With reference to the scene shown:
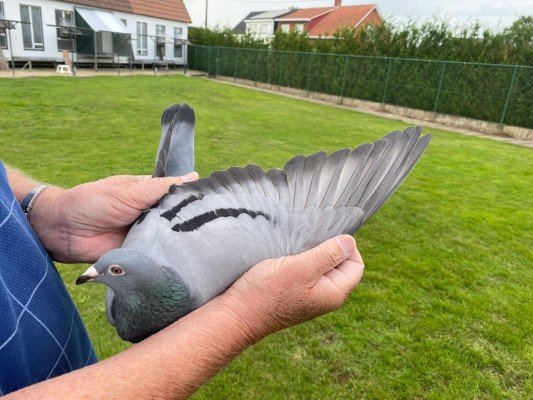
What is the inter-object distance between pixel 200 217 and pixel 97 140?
6971 millimetres

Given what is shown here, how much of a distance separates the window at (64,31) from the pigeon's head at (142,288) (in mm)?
23867

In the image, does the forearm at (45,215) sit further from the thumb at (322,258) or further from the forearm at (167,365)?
the thumb at (322,258)

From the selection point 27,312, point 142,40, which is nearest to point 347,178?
point 27,312

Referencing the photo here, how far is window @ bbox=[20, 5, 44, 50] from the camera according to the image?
2044 cm

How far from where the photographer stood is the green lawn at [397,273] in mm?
2744

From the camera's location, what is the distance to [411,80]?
53.5 feet

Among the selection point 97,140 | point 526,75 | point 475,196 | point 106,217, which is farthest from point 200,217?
point 526,75

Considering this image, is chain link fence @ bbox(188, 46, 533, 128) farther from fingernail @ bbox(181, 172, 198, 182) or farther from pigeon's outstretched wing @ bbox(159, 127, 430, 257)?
fingernail @ bbox(181, 172, 198, 182)

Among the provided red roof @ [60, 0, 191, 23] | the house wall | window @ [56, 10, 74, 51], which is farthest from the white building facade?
window @ [56, 10, 74, 51]

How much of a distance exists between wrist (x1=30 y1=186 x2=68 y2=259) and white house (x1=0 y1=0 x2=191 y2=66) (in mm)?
18771

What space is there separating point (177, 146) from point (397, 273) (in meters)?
2.66

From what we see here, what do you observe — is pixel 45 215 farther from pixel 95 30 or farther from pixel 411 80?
pixel 95 30

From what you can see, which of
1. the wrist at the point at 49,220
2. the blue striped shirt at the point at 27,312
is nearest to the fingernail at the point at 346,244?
the blue striped shirt at the point at 27,312

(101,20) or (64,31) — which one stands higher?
(101,20)
